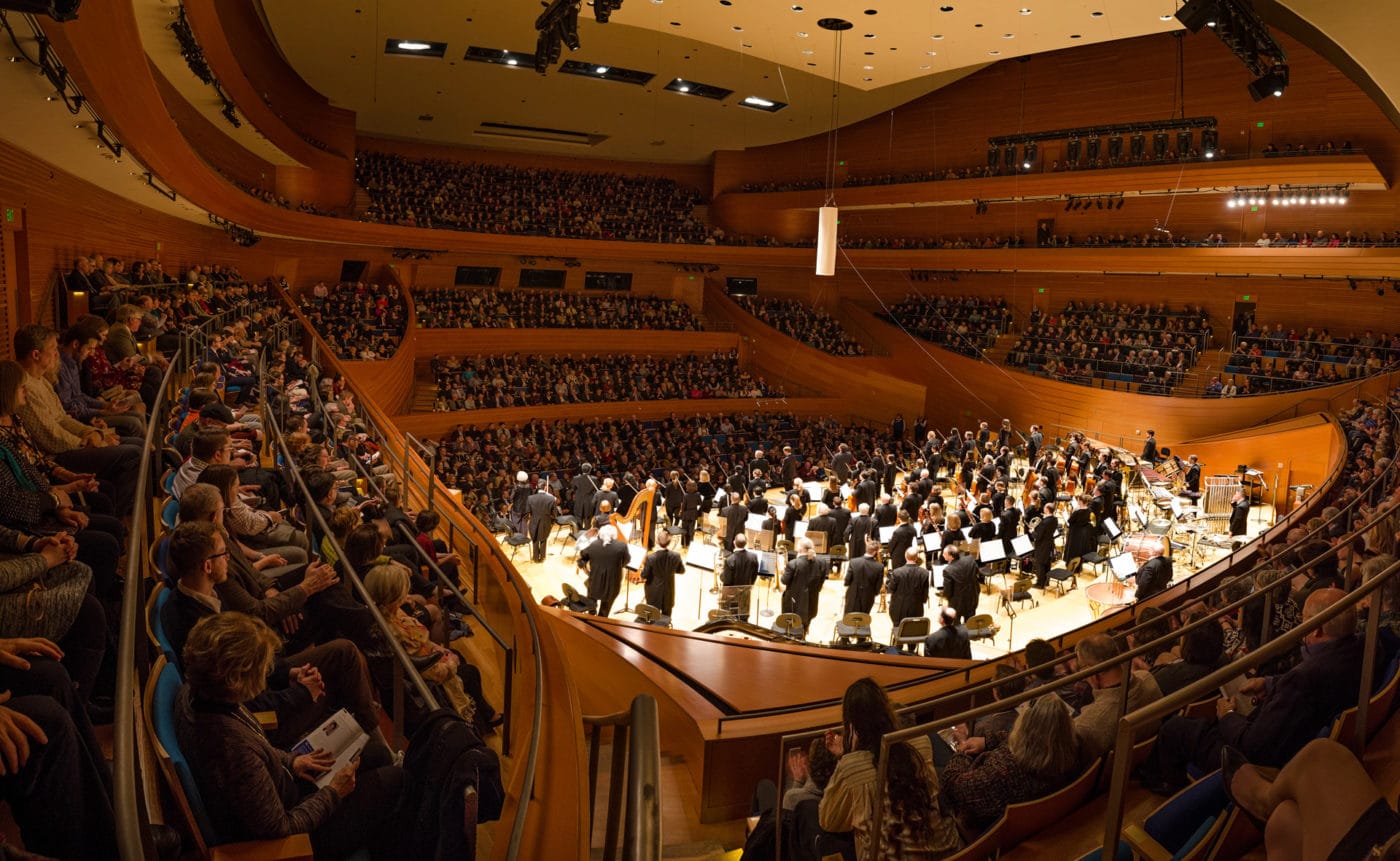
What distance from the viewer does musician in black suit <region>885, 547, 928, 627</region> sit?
8992 millimetres

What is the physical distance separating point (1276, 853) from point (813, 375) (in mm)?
22936

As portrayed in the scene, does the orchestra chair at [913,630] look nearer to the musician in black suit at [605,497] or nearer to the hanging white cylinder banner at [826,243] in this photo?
the musician in black suit at [605,497]

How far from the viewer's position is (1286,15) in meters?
6.97

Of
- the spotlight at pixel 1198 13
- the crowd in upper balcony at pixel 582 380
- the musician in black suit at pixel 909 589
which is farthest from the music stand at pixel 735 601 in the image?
the crowd in upper balcony at pixel 582 380

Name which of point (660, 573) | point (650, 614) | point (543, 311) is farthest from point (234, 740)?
point (543, 311)

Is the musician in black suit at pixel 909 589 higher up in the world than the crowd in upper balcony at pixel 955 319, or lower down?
lower down

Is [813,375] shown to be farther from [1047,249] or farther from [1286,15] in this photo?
[1286,15]

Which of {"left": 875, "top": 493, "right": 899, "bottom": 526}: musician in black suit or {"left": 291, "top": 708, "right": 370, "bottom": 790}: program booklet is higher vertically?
{"left": 291, "top": 708, "right": 370, "bottom": 790}: program booklet

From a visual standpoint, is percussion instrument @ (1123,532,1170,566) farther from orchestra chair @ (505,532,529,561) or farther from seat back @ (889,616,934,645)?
orchestra chair @ (505,532,529,561)

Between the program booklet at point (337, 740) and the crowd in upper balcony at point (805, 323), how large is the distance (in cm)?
2292

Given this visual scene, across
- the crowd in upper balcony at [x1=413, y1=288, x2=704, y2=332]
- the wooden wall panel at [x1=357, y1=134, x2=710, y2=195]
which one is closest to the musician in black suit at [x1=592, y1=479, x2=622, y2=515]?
the crowd in upper balcony at [x1=413, y1=288, x2=704, y2=332]

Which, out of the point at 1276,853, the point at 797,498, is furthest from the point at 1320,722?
the point at 797,498

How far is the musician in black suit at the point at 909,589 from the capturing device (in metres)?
8.99

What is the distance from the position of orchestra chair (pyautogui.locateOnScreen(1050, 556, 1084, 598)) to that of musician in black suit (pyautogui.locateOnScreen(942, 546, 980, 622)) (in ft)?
6.84
